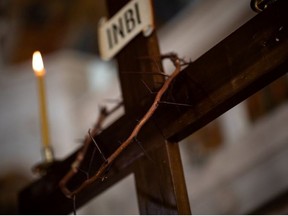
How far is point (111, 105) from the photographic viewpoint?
443 cm

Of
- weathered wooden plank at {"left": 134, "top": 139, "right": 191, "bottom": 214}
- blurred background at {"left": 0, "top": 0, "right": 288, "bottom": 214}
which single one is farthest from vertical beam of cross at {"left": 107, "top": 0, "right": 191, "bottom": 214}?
blurred background at {"left": 0, "top": 0, "right": 288, "bottom": 214}

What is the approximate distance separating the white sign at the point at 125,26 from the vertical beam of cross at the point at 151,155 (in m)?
0.02

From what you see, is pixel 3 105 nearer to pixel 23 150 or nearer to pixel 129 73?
pixel 23 150

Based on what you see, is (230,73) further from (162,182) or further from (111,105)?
(111,105)

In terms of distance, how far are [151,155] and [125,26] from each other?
0.40m

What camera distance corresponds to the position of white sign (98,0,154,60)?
3.73 ft

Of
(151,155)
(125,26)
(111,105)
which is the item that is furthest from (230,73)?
(111,105)

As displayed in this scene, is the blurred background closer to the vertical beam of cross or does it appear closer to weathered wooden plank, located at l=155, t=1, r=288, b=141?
the vertical beam of cross

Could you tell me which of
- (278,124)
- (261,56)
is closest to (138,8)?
(261,56)

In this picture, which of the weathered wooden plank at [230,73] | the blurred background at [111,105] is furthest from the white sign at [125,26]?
the blurred background at [111,105]

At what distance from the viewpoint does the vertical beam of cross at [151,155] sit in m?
0.96

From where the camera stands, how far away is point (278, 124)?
3.12 m

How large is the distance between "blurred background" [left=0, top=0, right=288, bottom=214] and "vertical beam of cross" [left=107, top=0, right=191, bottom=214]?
0.72 meters

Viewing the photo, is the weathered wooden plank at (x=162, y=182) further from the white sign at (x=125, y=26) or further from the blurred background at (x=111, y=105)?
the blurred background at (x=111, y=105)
